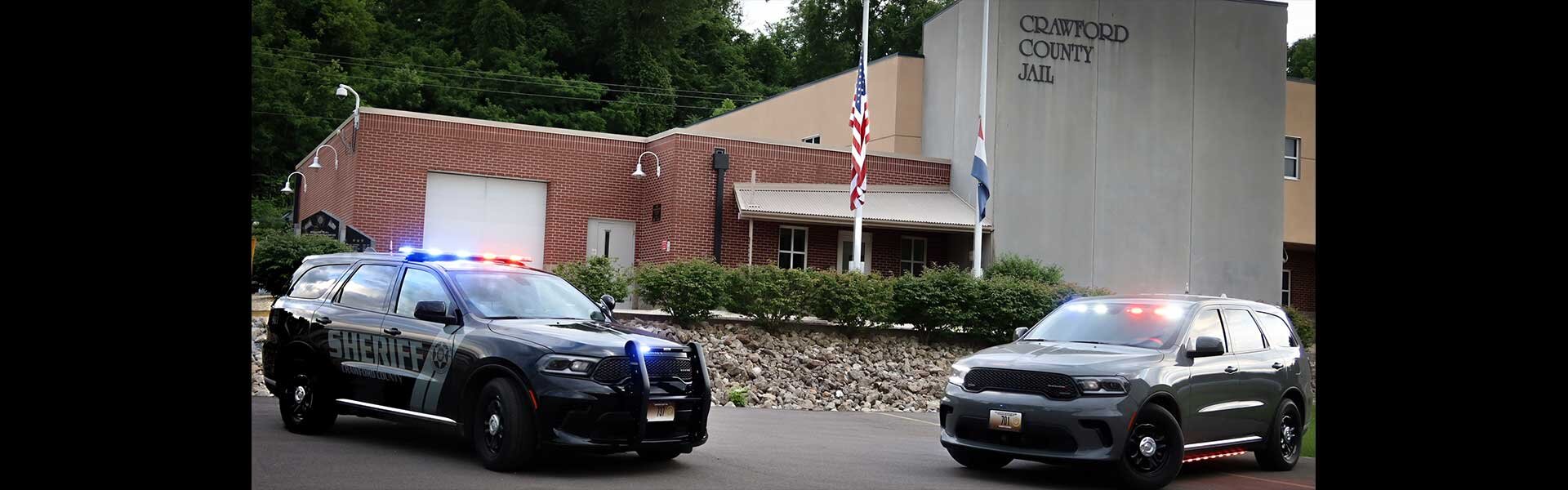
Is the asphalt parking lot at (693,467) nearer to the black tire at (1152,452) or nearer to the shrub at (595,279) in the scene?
the black tire at (1152,452)

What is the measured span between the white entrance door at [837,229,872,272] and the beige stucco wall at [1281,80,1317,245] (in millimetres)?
13881

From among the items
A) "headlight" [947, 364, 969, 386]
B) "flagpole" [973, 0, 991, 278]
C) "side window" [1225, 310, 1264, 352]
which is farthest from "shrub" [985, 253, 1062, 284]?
"headlight" [947, 364, 969, 386]

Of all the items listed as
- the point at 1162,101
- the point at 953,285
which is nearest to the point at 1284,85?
the point at 1162,101

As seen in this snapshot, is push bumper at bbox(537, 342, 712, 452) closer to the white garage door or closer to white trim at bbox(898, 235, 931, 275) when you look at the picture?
the white garage door

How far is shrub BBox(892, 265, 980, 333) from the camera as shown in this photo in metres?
24.0

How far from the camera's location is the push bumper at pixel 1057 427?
10273 mm

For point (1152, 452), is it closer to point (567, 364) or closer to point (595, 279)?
point (567, 364)

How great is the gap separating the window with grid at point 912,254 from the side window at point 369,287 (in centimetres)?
2198

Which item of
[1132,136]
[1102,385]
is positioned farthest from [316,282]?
[1132,136]

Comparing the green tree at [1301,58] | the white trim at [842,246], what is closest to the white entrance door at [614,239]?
the white trim at [842,246]

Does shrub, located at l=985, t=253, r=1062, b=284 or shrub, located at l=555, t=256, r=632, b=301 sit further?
shrub, located at l=985, t=253, r=1062, b=284

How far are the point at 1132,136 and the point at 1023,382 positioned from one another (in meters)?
24.2
